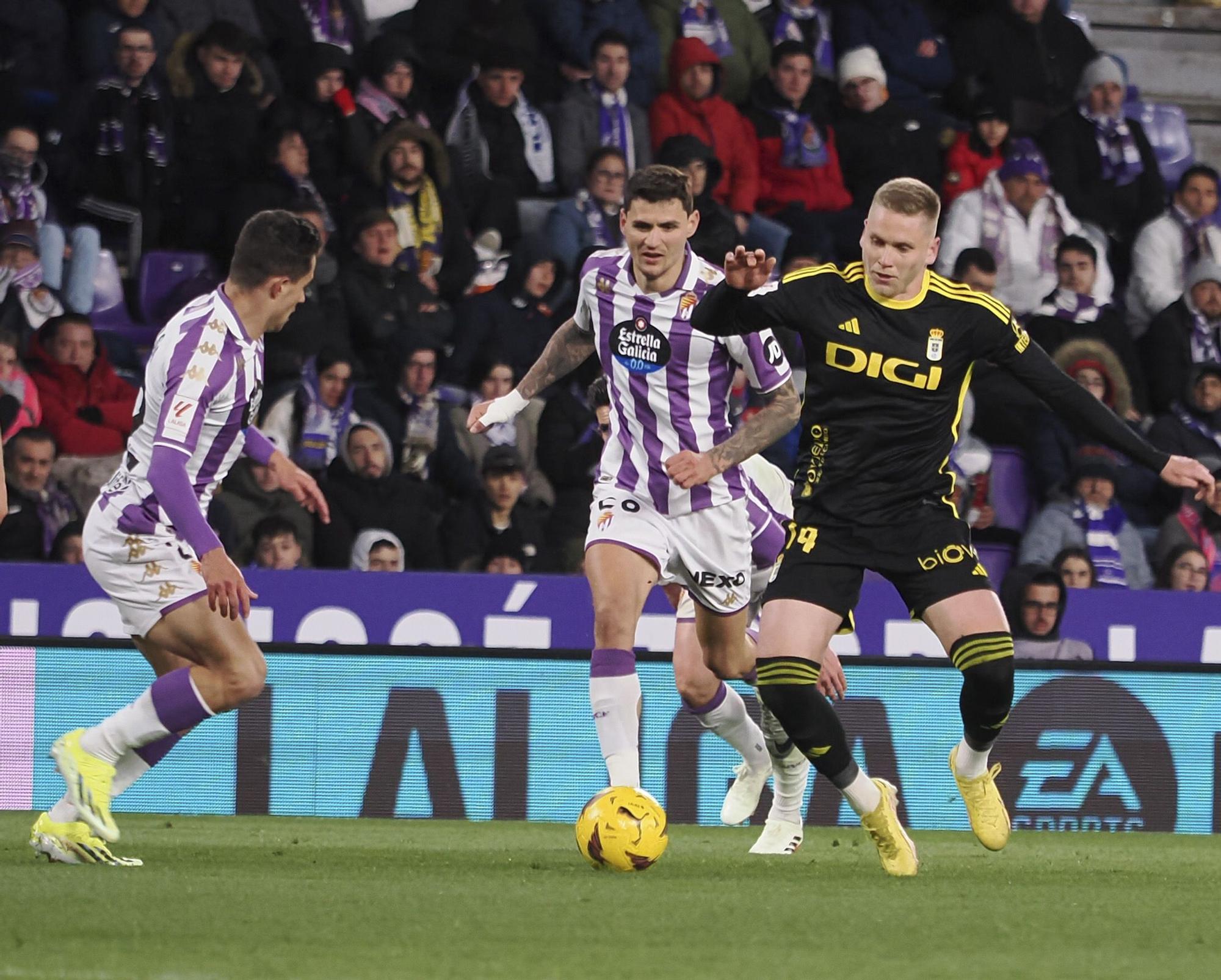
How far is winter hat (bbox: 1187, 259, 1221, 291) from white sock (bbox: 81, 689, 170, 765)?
8.62m

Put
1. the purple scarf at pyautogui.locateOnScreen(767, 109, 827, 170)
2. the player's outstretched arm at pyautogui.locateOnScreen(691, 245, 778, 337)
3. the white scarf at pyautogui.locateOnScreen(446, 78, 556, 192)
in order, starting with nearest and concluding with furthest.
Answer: the player's outstretched arm at pyautogui.locateOnScreen(691, 245, 778, 337)
the white scarf at pyautogui.locateOnScreen(446, 78, 556, 192)
the purple scarf at pyautogui.locateOnScreen(767, 109, 827, 170)

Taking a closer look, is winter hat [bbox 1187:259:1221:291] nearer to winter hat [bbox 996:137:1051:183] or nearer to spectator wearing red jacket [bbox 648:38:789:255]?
winter hat [bbox 996:137:1051:183]

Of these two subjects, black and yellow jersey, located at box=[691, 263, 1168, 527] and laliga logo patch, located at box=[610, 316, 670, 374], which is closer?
black and yellow jersey, located at box=[691, 263, 1168, 527]

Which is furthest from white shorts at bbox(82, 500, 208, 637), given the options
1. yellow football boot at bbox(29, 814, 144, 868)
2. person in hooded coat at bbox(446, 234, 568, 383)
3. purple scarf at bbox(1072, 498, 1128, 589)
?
purple scarf at bbox(1072, 498, 1128, 589)

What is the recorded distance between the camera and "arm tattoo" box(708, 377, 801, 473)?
22.8 ft

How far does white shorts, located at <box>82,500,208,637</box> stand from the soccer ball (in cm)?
144

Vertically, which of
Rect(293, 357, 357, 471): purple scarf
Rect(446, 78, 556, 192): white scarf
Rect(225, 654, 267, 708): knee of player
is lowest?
Rect(225, 654, 267, 708): knee of player

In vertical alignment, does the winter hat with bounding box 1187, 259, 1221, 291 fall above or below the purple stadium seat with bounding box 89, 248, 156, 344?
above

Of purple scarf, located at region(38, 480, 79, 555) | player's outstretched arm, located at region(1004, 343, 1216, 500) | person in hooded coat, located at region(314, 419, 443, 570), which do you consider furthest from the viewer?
person in hooded coat, located at region(314, 419, 443, 570)

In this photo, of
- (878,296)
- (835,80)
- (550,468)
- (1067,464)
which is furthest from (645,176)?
(835,80)

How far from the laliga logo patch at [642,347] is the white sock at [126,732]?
189 centimetres

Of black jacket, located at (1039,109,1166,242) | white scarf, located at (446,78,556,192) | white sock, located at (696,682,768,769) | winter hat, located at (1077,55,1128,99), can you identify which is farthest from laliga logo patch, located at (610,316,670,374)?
winter hat, located at (1077,55,1128,99)

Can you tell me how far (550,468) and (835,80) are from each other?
13.4 ft

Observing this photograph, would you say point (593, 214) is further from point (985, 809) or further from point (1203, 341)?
point (985, 809)
